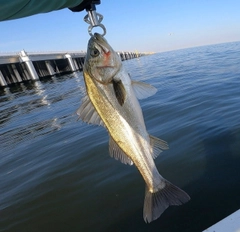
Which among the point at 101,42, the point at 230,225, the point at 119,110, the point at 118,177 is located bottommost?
the point at 118,177

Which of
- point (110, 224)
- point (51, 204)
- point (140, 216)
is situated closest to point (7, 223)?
point (51, 204)

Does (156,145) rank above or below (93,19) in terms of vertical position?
below

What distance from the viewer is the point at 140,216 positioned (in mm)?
3854

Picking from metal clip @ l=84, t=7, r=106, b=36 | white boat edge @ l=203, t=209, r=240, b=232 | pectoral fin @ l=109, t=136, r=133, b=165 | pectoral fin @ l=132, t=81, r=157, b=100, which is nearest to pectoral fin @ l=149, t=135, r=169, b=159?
pectoral fin @ l=109, t=136, r=133, b=165

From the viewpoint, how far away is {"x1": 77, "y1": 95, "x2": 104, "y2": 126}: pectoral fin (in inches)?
81.9

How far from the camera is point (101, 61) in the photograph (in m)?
2.08

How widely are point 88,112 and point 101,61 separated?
515 mm

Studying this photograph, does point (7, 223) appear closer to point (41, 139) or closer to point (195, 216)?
point (195, 216)

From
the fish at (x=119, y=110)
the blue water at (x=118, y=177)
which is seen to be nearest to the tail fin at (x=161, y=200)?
the fish at (x=119, y=110)

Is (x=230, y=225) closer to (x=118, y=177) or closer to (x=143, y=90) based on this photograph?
(x=143, y=90)

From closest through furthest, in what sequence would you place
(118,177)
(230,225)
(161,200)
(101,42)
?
(101,42), (230,225), (161,200), (118,177)

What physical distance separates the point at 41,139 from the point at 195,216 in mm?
6963

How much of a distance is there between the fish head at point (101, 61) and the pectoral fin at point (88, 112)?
0.25 meters

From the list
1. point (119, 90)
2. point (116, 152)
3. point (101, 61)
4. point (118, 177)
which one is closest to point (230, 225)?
point (116, 152)
